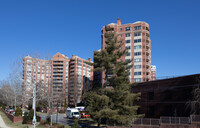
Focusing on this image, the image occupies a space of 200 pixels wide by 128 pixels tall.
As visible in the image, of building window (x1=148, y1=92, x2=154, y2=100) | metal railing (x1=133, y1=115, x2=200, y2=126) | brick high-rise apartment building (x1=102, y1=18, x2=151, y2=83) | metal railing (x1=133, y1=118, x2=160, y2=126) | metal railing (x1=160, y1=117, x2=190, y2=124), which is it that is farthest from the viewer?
brick high-rise apartment building (x1=102, y1=18, x2=151, y2=83)

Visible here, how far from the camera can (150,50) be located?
90.9 metres

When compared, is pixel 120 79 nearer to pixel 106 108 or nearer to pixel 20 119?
pixel 106 108

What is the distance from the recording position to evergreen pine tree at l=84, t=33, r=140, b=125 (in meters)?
28.8

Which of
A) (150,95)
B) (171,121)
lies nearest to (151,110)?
(150,95)

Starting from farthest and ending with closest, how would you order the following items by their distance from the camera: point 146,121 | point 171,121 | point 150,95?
1. point 150,95
2. point 146,121
3. point 171,121

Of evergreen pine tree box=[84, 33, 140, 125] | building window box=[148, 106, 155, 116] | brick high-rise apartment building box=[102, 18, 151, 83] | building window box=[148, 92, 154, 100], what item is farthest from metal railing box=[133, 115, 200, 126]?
brick high-rise apartment building box=[102, 18, 151, 83]

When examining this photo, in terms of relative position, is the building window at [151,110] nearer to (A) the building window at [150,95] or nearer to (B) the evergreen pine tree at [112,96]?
(A) the building window at [150,95]

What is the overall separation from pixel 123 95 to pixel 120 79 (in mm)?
2311

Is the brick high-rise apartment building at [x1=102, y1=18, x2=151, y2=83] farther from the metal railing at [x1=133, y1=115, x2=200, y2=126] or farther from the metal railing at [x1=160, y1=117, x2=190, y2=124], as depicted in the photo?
the metal railing at [x1=160, y1=117, x2=190, y2=124]

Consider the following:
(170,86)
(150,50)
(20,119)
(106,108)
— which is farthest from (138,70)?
(106,108)

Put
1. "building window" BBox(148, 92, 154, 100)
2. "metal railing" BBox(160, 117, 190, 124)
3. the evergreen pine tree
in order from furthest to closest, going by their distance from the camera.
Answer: "building window" BBox(148, 92, 154, 100)
"metal railing" BBox(160, 117, 190, 124)
the evergreen pine tree

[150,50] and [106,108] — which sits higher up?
[150,50]

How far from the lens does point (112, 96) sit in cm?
3067

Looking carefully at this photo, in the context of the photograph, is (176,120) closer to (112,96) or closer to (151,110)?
(112,96)
